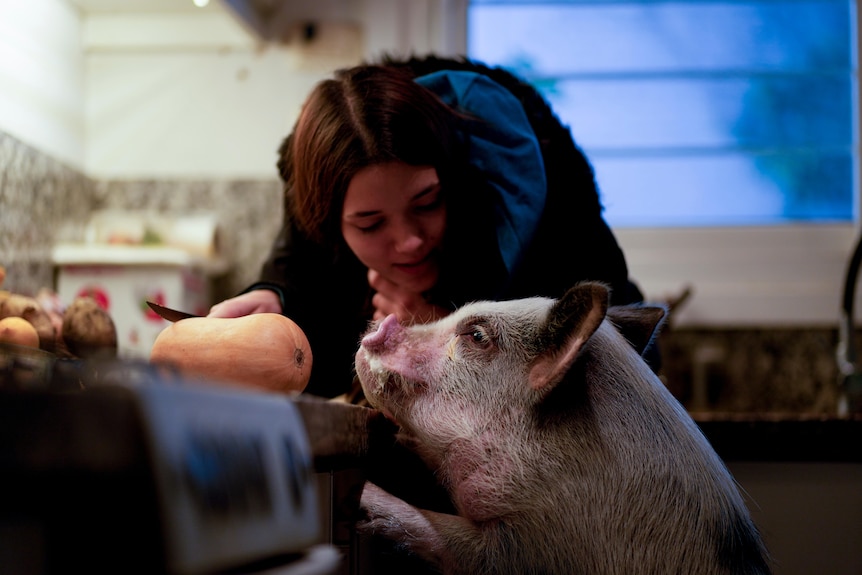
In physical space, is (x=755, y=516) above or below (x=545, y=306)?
below

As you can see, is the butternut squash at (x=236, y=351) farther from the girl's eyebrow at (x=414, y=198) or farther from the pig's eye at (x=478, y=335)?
the girl's eyebrow at (x=414, y=198)

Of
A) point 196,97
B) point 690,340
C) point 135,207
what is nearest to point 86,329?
point 135,207

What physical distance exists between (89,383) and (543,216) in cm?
112

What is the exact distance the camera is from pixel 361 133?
1.26 m

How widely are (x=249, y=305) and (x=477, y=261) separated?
38 centimetres

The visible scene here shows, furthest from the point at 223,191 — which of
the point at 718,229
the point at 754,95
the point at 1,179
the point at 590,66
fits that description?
the point at 754,95

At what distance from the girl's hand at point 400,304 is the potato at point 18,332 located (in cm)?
51

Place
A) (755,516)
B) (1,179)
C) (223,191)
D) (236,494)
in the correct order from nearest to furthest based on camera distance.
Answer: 1. (236,494)
2. (755,516)
3. (1,179)
4. (223,191)

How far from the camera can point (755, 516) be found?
1.71m

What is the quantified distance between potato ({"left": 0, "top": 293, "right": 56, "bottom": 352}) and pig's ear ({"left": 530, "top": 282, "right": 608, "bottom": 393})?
0.65 metres

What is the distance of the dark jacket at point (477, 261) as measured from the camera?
4.51ft

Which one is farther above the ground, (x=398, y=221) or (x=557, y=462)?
(x=398, y=221)

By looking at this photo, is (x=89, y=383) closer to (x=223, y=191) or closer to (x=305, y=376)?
(x=305, y=376)

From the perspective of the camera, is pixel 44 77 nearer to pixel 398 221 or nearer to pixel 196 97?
pixel 196 97
